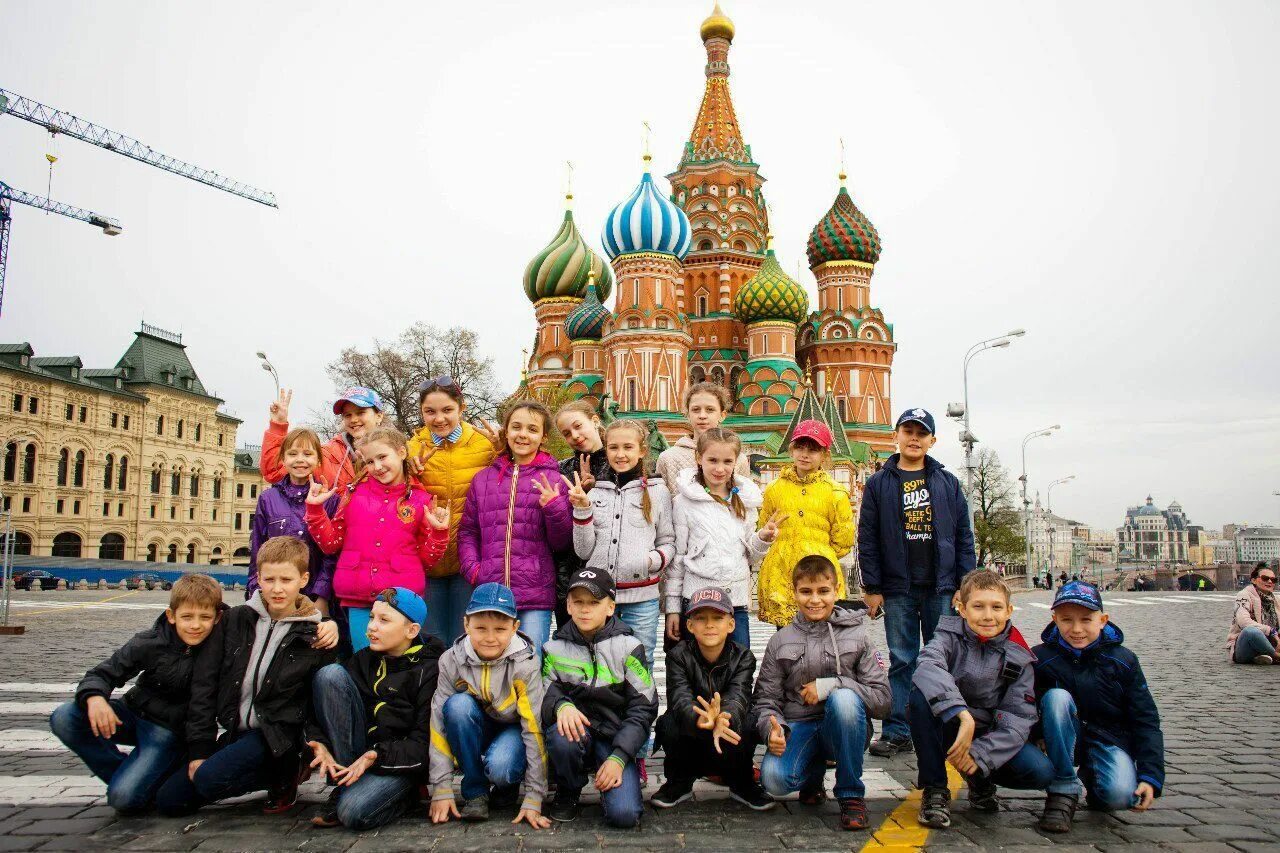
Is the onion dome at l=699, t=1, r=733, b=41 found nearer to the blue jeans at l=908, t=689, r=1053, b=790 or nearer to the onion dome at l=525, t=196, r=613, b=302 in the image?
the onion dome at l=525, t=196, r=613, b=302

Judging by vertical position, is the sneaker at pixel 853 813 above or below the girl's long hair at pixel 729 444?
below

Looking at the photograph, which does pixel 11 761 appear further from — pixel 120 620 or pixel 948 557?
pixel 120 620

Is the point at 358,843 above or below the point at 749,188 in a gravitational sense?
below

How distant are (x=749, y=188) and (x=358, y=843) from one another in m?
47.1

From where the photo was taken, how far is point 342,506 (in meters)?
5.16

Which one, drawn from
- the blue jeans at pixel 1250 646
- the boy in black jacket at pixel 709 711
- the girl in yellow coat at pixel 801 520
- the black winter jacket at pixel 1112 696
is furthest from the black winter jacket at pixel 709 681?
the blue jeans at pixel 1250 646

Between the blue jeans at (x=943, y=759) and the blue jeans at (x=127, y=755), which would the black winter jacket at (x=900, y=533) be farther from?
the blue jeans at (x=127, y=755)

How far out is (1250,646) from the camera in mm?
9641

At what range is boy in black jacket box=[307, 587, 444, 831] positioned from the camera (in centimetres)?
409

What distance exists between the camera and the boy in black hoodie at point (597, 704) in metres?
4.13

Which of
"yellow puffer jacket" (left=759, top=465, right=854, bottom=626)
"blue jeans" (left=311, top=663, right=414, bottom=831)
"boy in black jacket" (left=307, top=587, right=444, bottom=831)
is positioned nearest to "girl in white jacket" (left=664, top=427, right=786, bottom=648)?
"yellow puffer jacket" (left=759, top=465, right=854, bottom=626)

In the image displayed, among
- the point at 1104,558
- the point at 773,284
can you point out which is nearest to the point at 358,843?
the point at 773,284

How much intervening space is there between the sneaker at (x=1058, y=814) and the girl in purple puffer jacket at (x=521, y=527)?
2.60 m

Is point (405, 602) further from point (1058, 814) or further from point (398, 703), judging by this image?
point (1058, 814)
